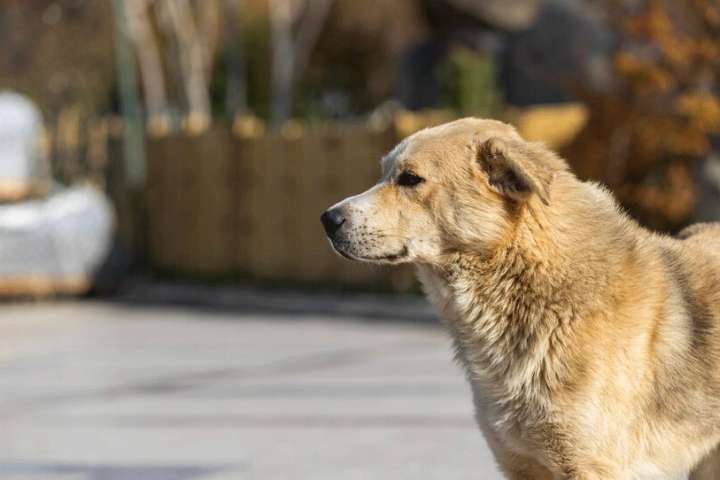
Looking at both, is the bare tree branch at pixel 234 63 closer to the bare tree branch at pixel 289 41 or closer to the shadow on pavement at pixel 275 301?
the bare tree branch at pixel 289 41

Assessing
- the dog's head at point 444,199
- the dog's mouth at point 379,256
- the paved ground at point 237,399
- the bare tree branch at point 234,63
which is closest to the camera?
the dog's head at point 444,199

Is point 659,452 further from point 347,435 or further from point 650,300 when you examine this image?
point 347,435

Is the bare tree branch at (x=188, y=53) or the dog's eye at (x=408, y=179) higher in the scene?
the dog's eye at (x=408, y=179)

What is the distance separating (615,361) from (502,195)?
0.75 meters

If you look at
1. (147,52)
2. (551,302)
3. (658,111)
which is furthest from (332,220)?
(147,52)

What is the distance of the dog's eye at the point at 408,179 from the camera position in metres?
5.55

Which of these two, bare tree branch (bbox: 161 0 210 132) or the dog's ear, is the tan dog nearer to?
the dog's ear

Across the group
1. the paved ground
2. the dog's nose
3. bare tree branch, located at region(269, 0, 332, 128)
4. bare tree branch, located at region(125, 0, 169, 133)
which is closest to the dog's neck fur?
the dog's nose

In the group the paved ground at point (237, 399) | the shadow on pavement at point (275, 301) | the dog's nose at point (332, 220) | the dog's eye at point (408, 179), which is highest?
the dog's eye at point (408, 179)

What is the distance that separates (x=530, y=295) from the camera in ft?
17.5

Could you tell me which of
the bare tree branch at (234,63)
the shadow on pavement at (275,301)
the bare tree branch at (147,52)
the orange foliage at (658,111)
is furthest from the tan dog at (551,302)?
the bare tree branch at (147,52)

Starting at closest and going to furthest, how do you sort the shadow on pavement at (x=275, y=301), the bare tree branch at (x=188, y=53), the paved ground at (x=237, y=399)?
the paved ground at (x=237, y=399) < the shadow on pavement at (x=275, y=301) < the bare tree branch at (x=188, y=53)

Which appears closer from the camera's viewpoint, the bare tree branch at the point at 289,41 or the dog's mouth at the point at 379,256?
the dog's mouth at the point at 379,256

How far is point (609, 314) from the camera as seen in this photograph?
17.3 feet
